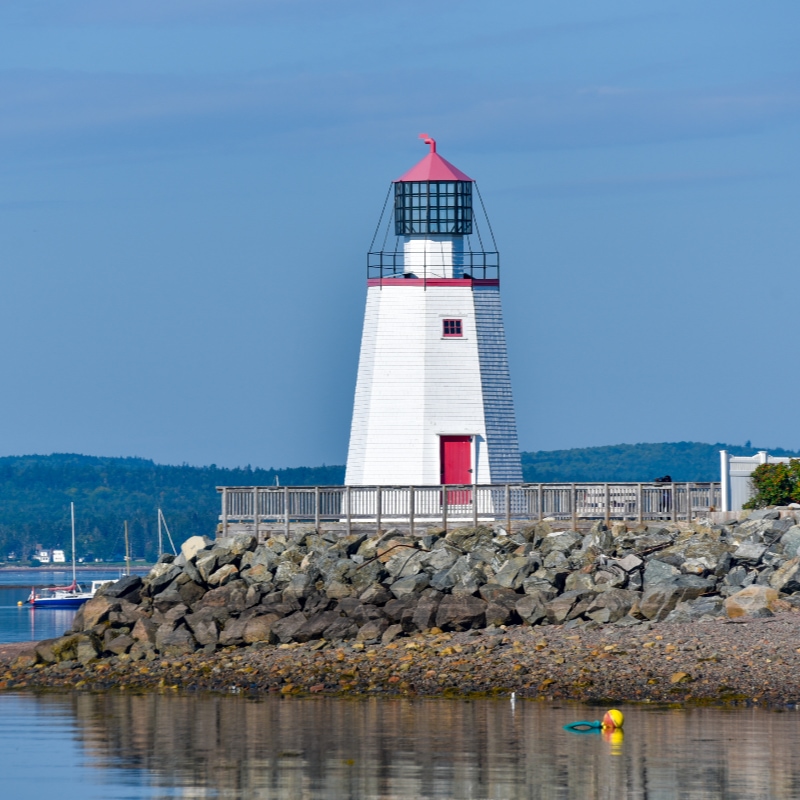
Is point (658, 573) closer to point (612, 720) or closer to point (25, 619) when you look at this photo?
point (612, 720)

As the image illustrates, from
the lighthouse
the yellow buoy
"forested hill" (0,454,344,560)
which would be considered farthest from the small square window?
"forested hill" (0,454,344,560)

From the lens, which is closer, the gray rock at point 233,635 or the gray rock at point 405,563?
the gray rock at point 233,635

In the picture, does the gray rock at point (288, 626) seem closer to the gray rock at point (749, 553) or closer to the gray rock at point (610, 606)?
the gray rock at point (610, 606)

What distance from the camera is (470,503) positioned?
3419cm

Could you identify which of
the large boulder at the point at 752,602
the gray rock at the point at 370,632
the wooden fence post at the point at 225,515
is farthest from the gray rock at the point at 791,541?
the wooden fence post at the point at 225,515

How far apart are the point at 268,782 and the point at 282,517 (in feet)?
49.2

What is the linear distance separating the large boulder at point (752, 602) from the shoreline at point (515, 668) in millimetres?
224

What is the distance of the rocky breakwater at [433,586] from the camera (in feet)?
95.2

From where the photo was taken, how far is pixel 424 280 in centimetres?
3553

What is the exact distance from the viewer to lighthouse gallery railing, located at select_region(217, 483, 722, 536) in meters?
33.3

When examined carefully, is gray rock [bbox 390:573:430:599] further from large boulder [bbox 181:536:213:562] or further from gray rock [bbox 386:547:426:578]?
large boulder [bbox 181:536:213:562]

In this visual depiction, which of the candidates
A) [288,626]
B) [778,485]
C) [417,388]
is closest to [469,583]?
[288,626]

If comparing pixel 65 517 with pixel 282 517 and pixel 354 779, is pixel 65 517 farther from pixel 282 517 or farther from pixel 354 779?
pixel 354 779

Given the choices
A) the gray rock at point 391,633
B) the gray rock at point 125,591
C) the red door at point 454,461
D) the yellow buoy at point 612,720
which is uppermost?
the red door at point 454,461
